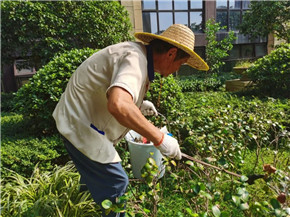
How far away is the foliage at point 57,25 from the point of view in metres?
6.46

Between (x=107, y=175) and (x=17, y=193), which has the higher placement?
(x=107, y=175)

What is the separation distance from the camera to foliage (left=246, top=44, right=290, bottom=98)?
223 inches

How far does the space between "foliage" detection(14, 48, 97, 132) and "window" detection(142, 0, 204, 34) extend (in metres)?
8.46

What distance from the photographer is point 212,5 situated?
12250mm

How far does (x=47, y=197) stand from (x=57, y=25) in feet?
19.4

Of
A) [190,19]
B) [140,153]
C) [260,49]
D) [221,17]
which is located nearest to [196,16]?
[190,19]

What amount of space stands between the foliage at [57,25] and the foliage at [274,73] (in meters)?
4.39

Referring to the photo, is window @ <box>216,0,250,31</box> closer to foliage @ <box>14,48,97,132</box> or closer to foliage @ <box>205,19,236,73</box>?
foliage @ <box>205,19,236,73</box>

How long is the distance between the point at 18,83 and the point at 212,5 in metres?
11.1

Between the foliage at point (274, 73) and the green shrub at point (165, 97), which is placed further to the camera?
the foliage at point (274, 73)

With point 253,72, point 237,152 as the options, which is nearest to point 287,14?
point 253,72

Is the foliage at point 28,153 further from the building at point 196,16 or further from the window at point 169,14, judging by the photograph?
the window at point 169,14

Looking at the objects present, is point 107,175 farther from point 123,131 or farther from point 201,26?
point 201,26

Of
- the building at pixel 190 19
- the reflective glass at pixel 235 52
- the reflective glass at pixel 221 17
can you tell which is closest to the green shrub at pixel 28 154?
the building at pixel 190 19
